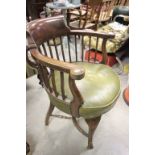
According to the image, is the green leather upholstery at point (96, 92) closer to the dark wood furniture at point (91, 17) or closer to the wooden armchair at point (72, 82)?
the wooden armchair at point (72, 82)

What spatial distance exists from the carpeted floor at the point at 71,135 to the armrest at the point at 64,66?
685mm

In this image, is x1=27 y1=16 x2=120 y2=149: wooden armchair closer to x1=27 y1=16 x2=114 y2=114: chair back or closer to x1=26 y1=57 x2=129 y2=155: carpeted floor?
x1=27 y1=16 x2=114 y2=114: chair back

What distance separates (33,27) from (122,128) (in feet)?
3.33

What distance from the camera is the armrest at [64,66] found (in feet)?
3.09

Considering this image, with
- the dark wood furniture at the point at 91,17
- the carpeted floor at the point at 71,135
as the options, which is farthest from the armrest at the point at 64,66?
the dark wood furniture at the point at 91,17

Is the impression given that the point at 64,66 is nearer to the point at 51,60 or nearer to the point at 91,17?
the point at 51,60

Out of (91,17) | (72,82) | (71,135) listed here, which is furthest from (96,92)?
(91,17)

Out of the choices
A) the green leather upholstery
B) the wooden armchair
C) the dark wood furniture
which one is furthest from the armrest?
the dark wood furniture

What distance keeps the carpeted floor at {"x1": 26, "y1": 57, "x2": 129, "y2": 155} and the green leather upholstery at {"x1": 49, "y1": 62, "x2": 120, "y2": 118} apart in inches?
13.9

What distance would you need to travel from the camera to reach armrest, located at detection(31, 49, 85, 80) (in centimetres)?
94
